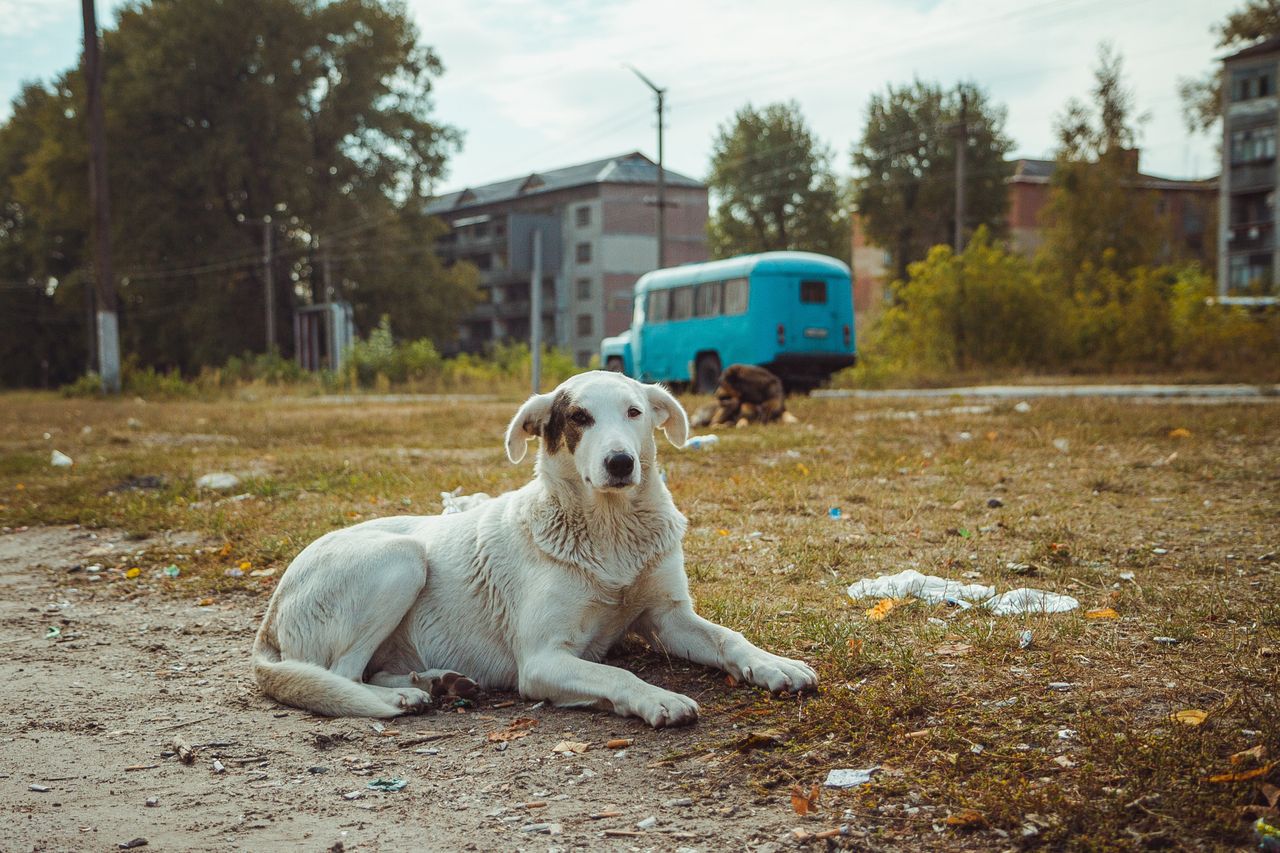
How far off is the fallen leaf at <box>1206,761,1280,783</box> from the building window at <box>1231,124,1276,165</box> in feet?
167

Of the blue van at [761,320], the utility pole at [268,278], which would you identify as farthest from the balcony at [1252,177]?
the utility pole at [268,278]

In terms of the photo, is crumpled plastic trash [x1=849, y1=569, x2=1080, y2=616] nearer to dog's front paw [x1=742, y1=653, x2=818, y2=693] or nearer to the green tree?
dog's front paw [x1=742, y1=653, x2=818, y2=693]

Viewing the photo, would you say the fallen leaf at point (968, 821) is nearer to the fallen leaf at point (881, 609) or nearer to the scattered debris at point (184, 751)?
the fallen leaf at point (881, 609)

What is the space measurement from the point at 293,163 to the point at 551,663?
4195 centimetres

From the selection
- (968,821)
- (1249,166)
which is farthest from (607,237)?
(968,821)

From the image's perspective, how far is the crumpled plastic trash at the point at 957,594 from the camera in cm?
449

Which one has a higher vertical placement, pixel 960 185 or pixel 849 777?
pixel 960 185

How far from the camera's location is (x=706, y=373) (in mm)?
24125

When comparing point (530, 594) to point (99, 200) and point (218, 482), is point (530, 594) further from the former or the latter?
point (99, 200)

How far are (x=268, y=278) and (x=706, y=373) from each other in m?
24.3

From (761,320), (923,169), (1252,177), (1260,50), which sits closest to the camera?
(761,320)

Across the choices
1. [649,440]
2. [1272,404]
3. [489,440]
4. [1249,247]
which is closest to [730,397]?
[489,440]

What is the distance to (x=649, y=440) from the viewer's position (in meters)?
4.09

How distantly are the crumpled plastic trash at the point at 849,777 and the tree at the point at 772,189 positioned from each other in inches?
2233
